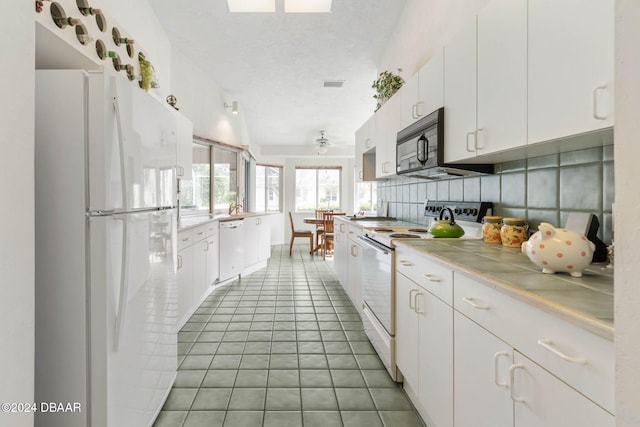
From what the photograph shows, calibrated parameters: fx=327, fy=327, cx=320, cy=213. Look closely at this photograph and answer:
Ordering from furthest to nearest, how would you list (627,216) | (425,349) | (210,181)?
(210,181)
(425,349)
(627,216)

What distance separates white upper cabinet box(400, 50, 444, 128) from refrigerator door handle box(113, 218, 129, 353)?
1.82 m

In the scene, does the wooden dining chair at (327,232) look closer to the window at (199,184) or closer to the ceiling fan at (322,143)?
the ceiling fan at (322,143)

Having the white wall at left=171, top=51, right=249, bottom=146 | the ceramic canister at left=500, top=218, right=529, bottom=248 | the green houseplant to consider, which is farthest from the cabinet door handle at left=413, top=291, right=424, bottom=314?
the white wall at left=171, top=51, right=249, bottom=146

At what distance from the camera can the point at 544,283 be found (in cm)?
92

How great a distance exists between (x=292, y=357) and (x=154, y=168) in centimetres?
154

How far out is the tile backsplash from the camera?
1223mm

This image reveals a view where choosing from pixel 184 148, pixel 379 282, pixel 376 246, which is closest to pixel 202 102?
pixel 184 148

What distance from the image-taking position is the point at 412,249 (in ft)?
5.38

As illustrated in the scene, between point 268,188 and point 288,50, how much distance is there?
4.48 metres

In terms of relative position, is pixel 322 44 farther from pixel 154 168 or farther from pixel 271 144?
pixel 271 144

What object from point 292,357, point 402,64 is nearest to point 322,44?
point 402,64

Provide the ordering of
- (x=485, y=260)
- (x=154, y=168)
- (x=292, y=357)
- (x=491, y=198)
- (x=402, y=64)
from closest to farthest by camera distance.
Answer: (x=485, y=260) < (x=154, y=168) < (x=491, y=198) < (x=292, y=357) < (x=402, y=64)

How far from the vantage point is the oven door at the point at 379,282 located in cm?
195

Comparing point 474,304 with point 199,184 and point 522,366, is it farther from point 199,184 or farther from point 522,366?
point 199,184
